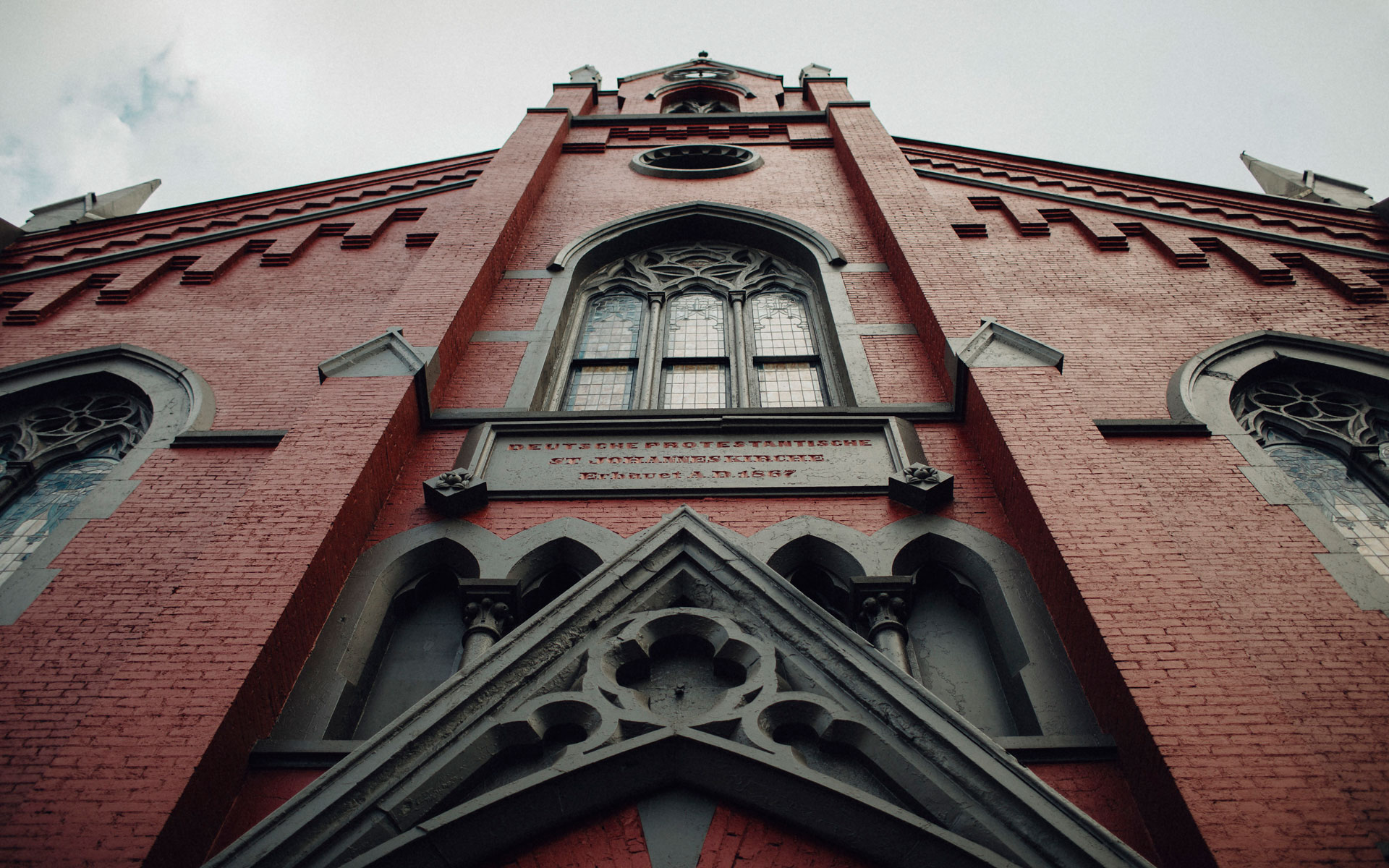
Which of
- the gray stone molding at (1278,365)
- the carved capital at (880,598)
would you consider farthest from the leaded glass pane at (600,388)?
the gray stone molding at (1278,365)

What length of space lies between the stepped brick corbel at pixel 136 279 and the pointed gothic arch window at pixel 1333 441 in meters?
10.8

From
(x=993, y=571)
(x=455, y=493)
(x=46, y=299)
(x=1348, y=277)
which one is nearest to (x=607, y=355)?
(x=455, y=493)

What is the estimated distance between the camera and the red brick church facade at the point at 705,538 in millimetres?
3232

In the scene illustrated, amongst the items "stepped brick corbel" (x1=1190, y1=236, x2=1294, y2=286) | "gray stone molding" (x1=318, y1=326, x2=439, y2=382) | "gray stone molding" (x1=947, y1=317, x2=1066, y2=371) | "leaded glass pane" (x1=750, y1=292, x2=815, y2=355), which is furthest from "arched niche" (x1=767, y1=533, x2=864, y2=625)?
"stepped brick corbel" (x1=1190, y1=236, x2=1294, y2=286)

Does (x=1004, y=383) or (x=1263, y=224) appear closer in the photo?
(x=1004, y=383)

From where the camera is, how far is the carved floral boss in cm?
535

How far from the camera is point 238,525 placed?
463cm

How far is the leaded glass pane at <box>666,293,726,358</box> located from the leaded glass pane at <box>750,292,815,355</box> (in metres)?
0.38

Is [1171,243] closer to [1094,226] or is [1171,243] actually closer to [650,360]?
[1094,226]

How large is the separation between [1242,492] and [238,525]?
6.31 meters

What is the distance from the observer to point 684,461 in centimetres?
574

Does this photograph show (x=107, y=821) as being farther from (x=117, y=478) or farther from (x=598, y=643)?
(x=117, y=478)

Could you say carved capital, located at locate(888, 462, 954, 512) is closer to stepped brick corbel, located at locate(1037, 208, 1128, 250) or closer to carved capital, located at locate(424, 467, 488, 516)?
carved capital, located at locate(424, 467, 488, 516)

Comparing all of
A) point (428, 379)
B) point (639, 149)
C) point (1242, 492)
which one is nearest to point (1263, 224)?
point (1242, 492)
